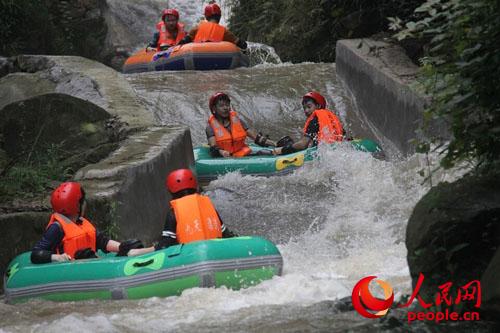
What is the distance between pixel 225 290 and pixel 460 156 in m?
2.21

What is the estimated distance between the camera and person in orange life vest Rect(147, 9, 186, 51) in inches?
722

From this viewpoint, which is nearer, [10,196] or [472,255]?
[472,255]

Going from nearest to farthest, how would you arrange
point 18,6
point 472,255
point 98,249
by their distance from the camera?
point 472,255 < point 98,249 < point 18,6

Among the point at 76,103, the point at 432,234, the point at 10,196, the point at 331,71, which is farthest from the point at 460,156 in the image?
the point at 331,71

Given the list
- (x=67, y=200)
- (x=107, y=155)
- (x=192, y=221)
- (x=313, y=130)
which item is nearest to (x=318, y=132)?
(x=313, y=130)

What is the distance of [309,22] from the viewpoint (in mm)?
17734

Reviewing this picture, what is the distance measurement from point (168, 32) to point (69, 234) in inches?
468

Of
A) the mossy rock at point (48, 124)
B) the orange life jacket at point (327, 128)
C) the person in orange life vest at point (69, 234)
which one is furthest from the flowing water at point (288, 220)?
the mossy rock at point (48, 124)

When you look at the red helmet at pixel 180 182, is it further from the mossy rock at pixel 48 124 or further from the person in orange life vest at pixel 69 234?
the mossy rock at pixel 48 124

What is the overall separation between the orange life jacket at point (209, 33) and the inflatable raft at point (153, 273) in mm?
11176

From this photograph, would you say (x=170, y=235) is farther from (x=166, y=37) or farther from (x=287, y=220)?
(x=166, y=37)

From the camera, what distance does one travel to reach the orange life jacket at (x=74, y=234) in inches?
278

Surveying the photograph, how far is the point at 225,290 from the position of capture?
6.46 metres

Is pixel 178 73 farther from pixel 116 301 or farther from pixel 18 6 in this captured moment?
pixel 116 301
